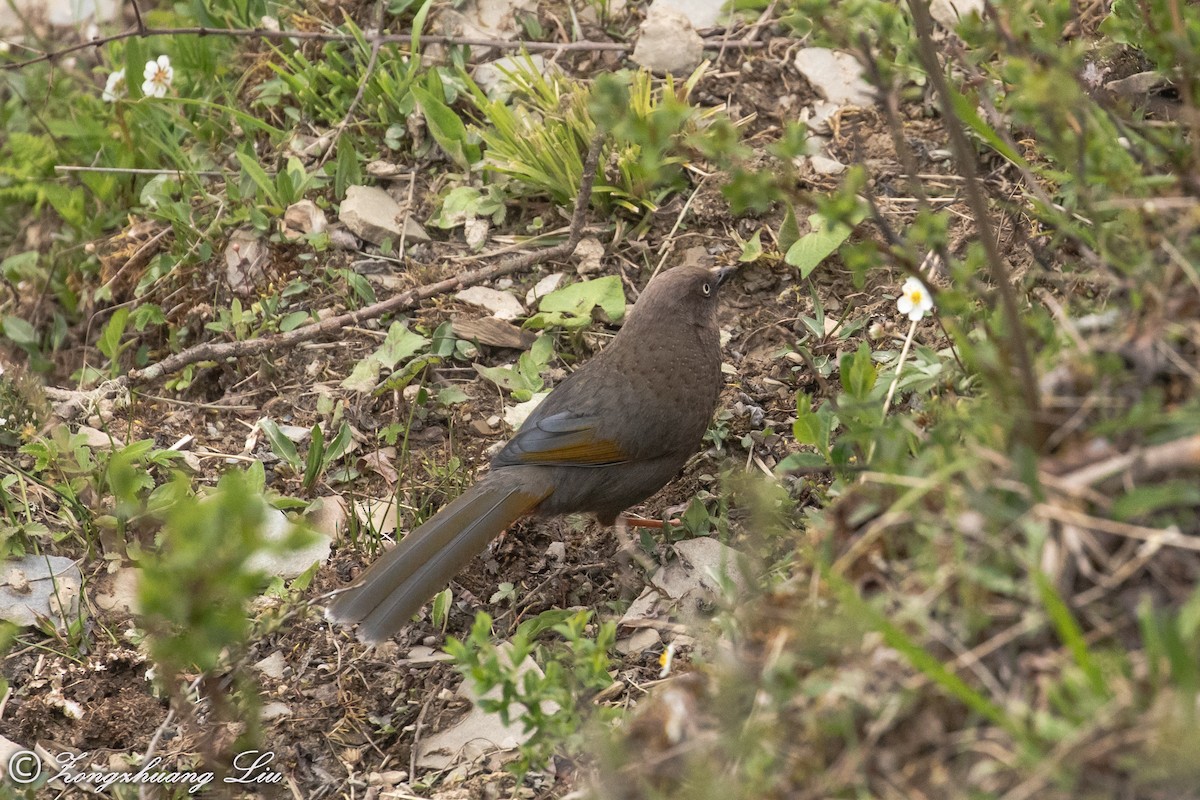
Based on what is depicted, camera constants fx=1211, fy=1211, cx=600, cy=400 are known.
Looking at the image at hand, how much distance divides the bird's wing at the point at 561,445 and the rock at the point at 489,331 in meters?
0.59

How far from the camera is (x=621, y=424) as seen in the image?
532 cm

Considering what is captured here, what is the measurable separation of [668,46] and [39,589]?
12.9 feet

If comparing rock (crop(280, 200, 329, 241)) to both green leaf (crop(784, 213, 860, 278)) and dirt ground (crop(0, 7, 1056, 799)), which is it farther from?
green leaf (crop(784, 213, 860, 278))

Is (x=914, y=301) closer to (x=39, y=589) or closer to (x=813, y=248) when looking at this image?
(x=813, y=248)

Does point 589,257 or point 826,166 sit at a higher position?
point 826,166

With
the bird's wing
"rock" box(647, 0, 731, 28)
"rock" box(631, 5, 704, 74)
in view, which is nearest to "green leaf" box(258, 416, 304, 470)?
the bird's wing

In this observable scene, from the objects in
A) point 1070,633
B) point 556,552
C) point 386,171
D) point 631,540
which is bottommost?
point 556,552

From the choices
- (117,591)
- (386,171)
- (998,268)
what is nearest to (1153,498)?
(998,268)

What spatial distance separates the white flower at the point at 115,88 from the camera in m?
6.60

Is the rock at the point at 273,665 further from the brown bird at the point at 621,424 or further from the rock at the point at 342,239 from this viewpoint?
the rock at the point at 342,239

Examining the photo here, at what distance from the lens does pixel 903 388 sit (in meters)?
4.30

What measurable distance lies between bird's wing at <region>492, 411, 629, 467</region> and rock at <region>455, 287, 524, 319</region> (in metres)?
0.73

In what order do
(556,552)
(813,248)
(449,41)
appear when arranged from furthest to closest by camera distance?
(449,41) → (813,248) → (556,552)

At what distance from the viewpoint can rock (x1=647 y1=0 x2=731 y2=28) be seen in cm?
648
